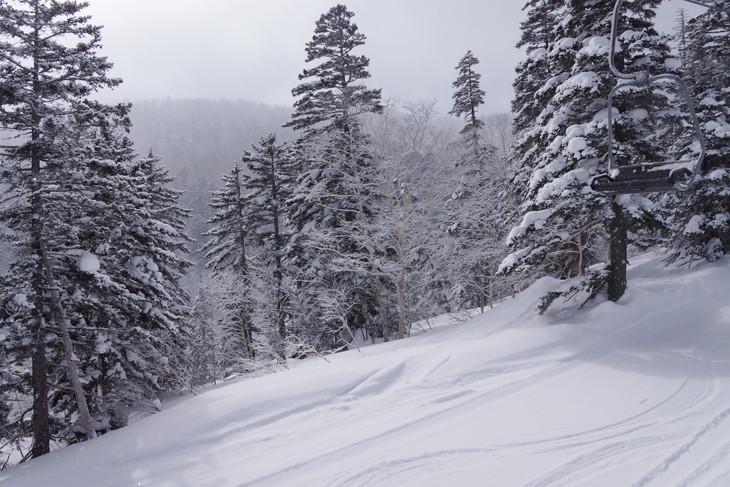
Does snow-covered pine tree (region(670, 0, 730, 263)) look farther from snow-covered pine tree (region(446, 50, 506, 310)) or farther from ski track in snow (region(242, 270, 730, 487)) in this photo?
ski track in snow (region(242, 270, 730, 487))

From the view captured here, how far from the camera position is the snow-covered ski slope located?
5020 mm

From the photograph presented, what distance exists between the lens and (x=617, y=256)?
33.3 ft

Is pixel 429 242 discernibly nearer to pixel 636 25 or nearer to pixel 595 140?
pixel 595 140

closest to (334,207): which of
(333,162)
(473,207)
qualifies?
(333,162)

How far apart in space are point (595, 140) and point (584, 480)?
791cm

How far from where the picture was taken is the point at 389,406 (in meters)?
7.08

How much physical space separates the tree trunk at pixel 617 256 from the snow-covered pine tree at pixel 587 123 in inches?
2.0

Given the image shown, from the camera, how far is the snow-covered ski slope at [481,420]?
5.02 m

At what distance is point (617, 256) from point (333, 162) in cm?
1093

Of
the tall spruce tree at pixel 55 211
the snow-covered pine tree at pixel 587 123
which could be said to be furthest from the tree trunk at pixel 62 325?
the snow-covered pine tree at pixel 587 123

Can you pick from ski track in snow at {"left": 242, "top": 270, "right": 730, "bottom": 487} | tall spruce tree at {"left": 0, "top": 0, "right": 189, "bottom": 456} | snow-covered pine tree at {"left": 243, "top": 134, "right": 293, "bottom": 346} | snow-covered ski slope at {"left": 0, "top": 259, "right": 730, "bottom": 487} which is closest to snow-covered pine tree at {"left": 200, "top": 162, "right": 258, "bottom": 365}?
snow-covered pine tree at {"left": 243, "top": 134, "right": 293, "bottom": 346}

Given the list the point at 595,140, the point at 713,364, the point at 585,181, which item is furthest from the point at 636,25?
the point at 713,364

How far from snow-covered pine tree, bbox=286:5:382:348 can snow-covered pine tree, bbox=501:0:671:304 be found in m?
7.49

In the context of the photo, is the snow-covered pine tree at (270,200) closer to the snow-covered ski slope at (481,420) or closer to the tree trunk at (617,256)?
the snow-covered ski slope at (481,420)
